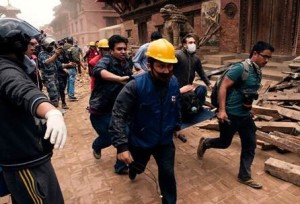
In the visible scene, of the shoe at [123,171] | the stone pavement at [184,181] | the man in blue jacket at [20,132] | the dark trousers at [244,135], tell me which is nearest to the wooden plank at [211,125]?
the stone pavement at [184,181]

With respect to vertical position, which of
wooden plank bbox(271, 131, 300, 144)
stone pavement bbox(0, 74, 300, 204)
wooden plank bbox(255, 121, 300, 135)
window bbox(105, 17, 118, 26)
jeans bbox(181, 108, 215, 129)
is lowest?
stone pavement bbox(0, 74, 300, 204)

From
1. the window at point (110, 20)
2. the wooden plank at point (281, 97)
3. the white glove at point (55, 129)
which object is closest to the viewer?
the white glove at point (55, 129)

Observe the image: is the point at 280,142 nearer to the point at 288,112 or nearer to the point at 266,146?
the point at 266,146

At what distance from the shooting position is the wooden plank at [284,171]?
3.47 meters

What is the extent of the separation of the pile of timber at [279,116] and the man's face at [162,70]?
8.61 feet

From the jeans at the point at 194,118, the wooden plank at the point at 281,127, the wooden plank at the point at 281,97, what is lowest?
the wooden plank at the point at 281,127

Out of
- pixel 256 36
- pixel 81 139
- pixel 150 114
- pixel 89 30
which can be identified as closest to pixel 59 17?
pixel 89 30

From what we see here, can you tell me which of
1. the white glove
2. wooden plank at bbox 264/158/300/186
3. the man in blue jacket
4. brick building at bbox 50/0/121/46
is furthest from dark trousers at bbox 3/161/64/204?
brick building at bbox 50/0/121/46

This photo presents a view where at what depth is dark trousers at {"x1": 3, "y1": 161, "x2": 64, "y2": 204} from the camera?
1847mm

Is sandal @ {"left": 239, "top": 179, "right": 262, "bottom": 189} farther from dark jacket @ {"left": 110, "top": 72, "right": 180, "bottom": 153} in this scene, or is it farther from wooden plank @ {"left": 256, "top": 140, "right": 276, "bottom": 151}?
dark jacket @ {"left": 110, "top": 72, "right": 180, "bottom": 153}

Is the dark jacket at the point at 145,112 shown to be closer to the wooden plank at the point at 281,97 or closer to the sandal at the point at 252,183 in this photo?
the sandal at the point at 252,183

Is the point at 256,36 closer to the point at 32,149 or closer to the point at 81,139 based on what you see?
the point at 81,139

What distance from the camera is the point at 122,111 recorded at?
8.64 ft

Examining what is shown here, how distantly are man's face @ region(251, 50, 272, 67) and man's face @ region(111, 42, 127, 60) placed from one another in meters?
1.78
